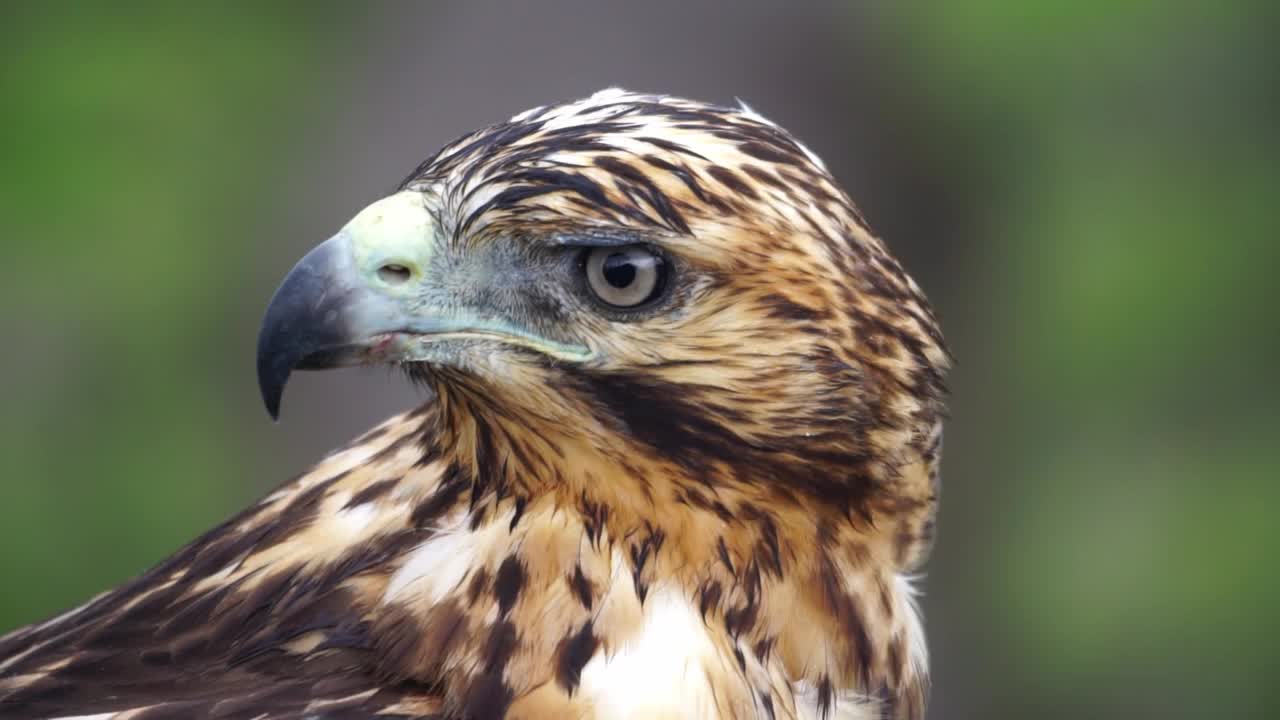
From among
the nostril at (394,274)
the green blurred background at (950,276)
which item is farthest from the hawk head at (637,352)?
the green blurred background at (950,276)

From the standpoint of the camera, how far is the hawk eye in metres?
2.40

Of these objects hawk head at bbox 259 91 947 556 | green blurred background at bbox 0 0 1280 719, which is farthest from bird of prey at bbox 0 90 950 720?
green blurred background at bbox 0 0 1280 719

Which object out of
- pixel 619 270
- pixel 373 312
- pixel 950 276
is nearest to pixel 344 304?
pixel 373 312

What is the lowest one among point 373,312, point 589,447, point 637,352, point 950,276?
point 950,276

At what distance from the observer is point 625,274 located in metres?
2.41

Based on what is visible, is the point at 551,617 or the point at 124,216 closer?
the point at 551,617

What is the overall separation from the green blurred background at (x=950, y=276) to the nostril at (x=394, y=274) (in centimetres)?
325

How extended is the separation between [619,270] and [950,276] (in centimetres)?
425

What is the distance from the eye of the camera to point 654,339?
2.47 m

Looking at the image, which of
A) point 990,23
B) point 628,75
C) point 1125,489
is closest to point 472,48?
point 628,75

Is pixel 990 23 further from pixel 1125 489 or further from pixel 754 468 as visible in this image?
pixel 754 468

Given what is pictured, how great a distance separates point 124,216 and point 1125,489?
Answer: 363cm

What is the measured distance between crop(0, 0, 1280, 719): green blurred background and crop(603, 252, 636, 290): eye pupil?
132 inches

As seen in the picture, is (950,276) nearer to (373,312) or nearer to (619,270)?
(619,270)
